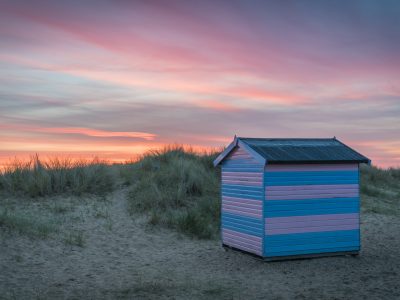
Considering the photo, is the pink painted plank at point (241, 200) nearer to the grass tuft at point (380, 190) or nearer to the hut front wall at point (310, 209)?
the hut front wall at point (310, 209)

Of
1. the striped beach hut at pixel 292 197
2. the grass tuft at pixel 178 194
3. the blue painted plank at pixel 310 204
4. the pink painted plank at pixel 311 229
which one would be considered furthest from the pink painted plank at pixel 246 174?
the grass tuft at pixel 178 194

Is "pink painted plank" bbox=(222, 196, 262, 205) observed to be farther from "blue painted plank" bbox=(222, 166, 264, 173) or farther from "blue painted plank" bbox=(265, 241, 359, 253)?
"blue painted plank" bbox=(265, 241, 359, 253)

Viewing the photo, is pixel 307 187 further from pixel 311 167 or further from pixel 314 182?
pixel 311 167

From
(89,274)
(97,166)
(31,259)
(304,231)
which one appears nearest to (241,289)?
(304,231)

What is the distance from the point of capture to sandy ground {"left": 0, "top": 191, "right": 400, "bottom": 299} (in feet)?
32.8

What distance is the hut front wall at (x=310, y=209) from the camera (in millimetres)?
11734

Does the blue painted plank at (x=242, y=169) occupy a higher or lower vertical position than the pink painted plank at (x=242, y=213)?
higher

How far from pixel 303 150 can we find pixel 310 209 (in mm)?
1503

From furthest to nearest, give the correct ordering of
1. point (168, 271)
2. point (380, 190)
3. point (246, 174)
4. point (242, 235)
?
1. point (380, 190)
2. point (242, 235)
3. point (246, 174)
4. point (168, 271)

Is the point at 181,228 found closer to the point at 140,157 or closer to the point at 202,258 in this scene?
the point at 202,258

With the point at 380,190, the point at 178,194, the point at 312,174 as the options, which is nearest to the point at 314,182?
the point at 312,174

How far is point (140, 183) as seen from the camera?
63.2ft

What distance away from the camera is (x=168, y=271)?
11852 mm

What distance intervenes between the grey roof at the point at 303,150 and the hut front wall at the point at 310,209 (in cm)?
22
